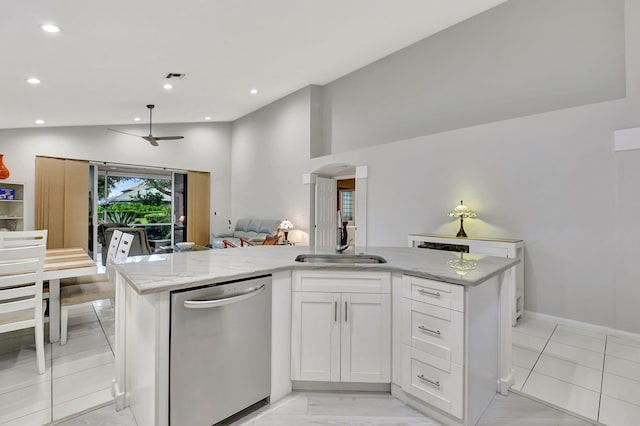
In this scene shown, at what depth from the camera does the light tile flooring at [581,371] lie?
1953 mm

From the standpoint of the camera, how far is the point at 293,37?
14.3 ft

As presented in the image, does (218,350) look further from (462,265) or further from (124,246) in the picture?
(124,246)

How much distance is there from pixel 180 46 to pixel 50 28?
4.21 feet

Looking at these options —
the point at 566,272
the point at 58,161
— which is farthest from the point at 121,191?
the point at 566,272

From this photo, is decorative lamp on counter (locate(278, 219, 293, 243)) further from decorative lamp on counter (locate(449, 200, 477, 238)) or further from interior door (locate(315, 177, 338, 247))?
decorative lamp on counter (locate(449, 200, 477, 238))

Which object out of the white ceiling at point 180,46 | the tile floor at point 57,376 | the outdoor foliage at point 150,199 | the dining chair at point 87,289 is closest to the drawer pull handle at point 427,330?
the tile floor at point 57,376

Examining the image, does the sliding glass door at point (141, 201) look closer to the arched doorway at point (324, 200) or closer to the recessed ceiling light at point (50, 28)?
the arched doorway at point (324, 200)

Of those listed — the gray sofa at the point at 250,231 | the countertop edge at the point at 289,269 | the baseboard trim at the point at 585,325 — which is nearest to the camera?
the countertop edge at the point at 289,269

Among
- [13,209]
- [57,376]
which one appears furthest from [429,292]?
[13,209]

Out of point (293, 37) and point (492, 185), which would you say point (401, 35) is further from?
point (492, 185)

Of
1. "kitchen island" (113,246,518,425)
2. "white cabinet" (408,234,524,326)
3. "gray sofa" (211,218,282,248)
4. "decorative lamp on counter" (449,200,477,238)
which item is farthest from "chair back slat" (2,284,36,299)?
"gray sofa" (211,218,282,248)

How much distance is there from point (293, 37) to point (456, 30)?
7.94 feet

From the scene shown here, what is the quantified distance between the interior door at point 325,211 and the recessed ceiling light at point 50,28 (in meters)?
4.55

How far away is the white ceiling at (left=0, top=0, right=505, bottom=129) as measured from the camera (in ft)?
10.0
